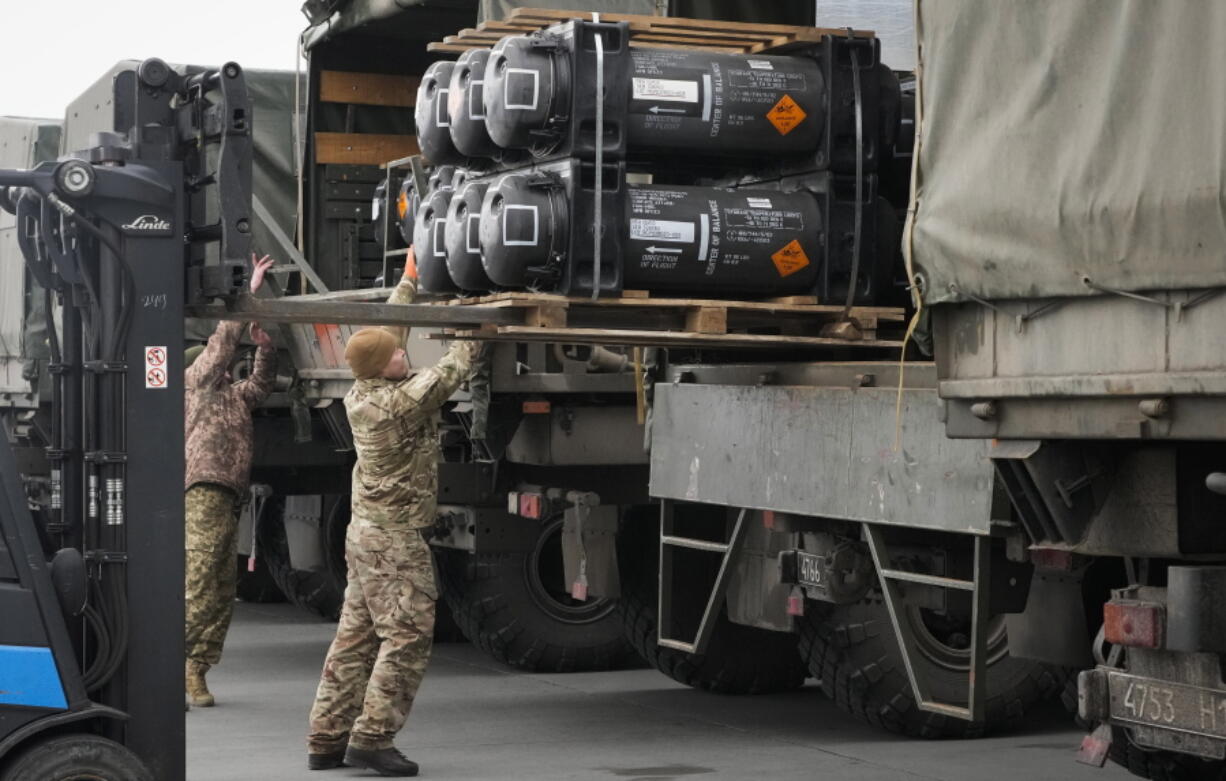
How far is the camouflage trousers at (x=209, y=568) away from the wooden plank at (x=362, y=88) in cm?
350

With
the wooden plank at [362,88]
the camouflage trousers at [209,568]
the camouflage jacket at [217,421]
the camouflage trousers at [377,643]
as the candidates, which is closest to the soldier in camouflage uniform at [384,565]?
the camouflage trousers at [377,643]

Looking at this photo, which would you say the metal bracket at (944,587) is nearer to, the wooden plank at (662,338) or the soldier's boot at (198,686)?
the wooden plank at (662,338)

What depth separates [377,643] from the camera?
8.26 m

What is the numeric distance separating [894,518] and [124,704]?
8.70 feet

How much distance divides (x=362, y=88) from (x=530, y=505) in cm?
398

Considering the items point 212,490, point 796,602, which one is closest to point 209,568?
point 212,490

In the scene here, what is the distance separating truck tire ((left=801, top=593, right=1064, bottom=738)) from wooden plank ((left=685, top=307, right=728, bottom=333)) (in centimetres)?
142

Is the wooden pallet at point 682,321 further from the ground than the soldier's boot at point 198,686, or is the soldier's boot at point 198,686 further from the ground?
the wooden pallet at point 682,321

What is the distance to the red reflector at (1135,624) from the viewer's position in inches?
220

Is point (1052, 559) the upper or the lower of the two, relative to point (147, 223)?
lower

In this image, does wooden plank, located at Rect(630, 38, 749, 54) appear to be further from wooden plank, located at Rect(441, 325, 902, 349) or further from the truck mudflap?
the truck mudflap

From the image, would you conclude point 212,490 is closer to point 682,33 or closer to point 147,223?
point 682,33

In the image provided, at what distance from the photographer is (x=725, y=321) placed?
7.62 metres

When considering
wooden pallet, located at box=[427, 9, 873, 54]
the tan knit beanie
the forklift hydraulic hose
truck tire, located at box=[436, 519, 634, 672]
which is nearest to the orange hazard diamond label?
wooden pallet, located at box=[427, 9, 873, 54]
